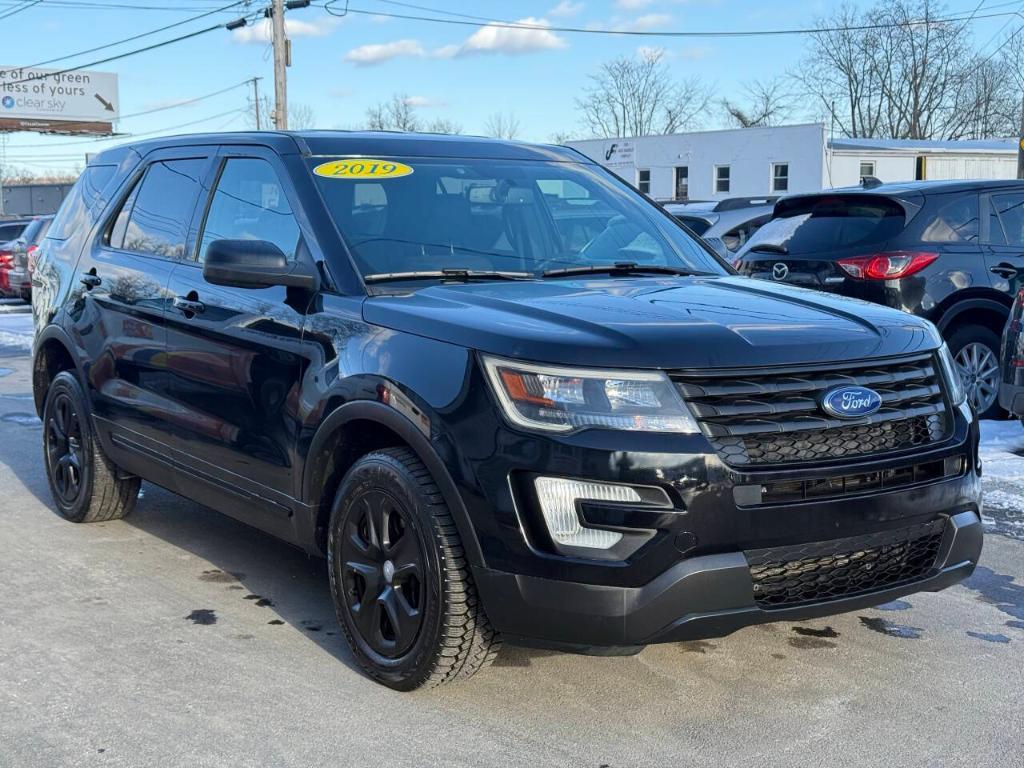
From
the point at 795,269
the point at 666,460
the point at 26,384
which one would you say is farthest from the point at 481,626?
the point at 26,384

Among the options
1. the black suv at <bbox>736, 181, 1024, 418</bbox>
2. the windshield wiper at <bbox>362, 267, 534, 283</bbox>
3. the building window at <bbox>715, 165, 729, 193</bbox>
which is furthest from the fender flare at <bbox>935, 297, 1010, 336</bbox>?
the building window at <bbox>715, 165, 729, 193</bbox>

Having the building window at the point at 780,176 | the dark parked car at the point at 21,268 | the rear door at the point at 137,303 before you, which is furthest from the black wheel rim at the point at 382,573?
the building window at the point at 780,176

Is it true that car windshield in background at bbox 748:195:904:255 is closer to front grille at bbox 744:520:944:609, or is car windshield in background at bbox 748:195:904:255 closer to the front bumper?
front grille at bbox 744:520:944:609

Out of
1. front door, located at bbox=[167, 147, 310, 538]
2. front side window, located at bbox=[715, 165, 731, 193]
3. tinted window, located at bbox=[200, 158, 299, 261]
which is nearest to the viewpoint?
front door, located at bbox=[167, 147, 310, 538]

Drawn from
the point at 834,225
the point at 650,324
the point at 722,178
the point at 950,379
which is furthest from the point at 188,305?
the point at 722,178

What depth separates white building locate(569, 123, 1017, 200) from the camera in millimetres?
44406

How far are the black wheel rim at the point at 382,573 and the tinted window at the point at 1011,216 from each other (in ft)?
21.2

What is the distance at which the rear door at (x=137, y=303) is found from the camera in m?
5.09

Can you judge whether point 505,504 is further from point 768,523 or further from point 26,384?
point 26,384

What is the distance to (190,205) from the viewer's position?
202 inches

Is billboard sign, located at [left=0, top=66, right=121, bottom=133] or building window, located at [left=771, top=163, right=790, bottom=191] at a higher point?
billboard sign, located at [left=0, top=66, right=121, bottom=133]

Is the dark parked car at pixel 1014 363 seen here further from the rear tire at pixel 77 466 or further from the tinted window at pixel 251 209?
the rear tire at pixel 77 466

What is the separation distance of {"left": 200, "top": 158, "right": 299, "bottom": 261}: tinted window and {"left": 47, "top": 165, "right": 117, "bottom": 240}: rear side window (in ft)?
4.18

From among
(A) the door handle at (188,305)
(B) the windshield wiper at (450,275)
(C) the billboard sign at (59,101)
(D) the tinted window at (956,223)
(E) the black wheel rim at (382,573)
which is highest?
(C) the billboard sign at (59,101)
